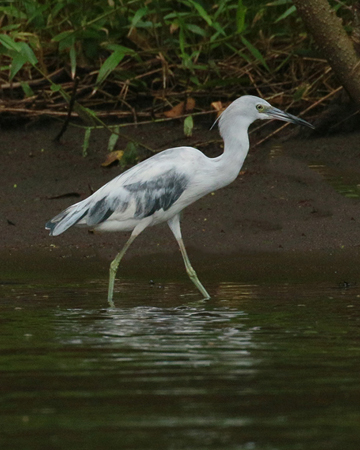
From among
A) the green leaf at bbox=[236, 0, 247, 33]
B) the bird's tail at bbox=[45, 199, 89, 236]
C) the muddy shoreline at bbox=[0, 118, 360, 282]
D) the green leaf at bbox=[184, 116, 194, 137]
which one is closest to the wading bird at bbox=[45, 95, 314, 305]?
the bird's tail at bbox=[45, 199, 89, 236]

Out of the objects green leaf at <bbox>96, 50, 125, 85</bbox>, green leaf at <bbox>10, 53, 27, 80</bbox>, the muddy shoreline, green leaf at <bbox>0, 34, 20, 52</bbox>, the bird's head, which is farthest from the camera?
green leaf at <bbox>96, 50, 125, 85</bbox>

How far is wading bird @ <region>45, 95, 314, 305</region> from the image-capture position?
750cm

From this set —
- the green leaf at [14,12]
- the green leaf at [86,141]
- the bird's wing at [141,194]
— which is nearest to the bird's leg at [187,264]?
the bird's wing at [141,194]

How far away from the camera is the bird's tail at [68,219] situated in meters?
7.51

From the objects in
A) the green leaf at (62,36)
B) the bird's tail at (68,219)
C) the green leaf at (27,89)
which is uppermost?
the green leaf at (62,36)

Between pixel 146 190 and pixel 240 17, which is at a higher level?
pixel 240 17

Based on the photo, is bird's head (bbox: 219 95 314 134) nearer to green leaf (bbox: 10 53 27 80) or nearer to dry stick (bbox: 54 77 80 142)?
dry stick (bbox: 54 77 80 142)

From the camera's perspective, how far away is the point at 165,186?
24.6 ft

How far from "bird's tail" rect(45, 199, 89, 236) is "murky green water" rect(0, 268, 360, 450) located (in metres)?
0.61

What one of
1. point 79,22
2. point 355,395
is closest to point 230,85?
point 79,22

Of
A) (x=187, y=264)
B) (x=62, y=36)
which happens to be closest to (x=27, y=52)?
(x=62, y=36)

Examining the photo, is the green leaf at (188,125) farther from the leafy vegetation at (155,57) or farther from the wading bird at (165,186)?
the wading bird at (165,186)

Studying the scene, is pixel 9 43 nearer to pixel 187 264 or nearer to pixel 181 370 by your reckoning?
pixel 187 264

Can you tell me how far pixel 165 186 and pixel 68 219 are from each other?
0.72 meters
